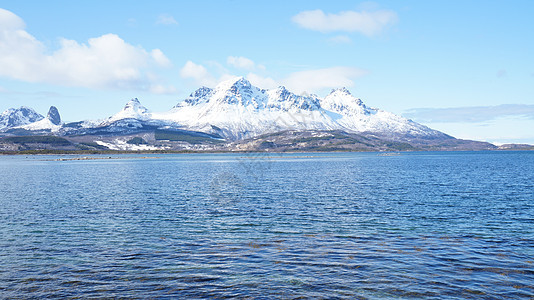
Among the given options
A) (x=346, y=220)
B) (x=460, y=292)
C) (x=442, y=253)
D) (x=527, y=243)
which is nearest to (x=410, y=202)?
(x=346, y=220)

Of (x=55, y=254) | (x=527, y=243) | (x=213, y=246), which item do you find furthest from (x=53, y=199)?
(x=527, y=243)

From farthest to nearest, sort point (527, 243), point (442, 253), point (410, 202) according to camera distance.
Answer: point (410, 202)
point (527, 243)
point (442, 253)

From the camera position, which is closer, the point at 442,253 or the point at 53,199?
the point at 442,253

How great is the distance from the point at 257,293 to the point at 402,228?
75.6 ft

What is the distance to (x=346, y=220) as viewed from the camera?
152 ft

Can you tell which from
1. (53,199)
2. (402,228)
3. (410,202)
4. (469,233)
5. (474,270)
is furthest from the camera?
(53,199)

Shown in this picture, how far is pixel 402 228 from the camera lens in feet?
136

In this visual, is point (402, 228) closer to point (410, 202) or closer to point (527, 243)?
point (527, 243)

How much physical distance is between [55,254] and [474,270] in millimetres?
31778

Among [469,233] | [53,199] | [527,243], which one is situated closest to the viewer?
[527,243]

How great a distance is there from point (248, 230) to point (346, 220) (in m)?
12.3

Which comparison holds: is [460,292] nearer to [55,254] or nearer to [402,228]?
[402,228]

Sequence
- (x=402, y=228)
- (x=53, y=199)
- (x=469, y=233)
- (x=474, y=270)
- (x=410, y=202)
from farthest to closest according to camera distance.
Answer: (x=53, y=199), (x=410, y=202), (x=402, y=228), (x=469, y=233), (x=474, y=270)

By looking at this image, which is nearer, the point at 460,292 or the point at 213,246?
the point at 460,292
